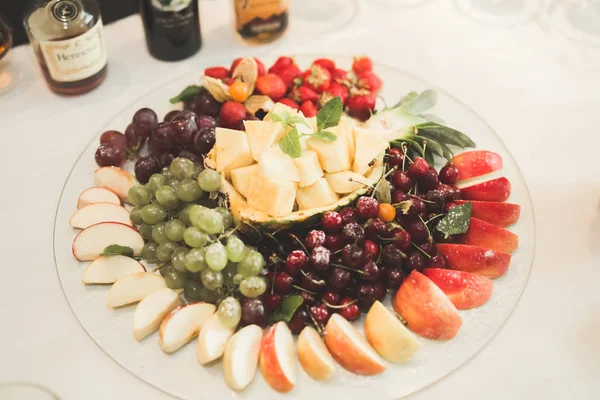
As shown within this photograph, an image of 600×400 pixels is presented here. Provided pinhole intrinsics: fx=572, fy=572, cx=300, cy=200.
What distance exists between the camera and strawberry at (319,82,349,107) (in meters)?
1.48

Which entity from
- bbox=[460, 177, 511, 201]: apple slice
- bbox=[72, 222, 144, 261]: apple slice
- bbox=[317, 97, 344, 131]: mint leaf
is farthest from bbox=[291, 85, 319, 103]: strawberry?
bbox=[72, 222, 144, 261]: apple slice

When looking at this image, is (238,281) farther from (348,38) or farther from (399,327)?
(348,38)

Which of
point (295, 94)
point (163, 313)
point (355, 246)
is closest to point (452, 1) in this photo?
point (295, 94)

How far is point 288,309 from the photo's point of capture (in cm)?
111

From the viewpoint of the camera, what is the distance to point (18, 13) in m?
1.69

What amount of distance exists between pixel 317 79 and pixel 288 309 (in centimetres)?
67

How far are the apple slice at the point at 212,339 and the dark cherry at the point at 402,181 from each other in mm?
475

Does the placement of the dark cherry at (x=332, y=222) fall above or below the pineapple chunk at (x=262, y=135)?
below

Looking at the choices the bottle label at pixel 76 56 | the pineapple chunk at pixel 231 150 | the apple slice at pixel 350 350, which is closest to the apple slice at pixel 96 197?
the pineapple chunk at pixel 231 150

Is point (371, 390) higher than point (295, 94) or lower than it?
lower

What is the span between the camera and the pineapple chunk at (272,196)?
1.18m

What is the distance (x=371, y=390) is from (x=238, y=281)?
32 cm

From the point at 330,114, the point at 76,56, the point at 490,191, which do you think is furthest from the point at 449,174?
the point at 76,56

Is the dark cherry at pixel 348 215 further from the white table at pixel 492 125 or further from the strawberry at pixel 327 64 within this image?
the strawberry at pixel 327 64
